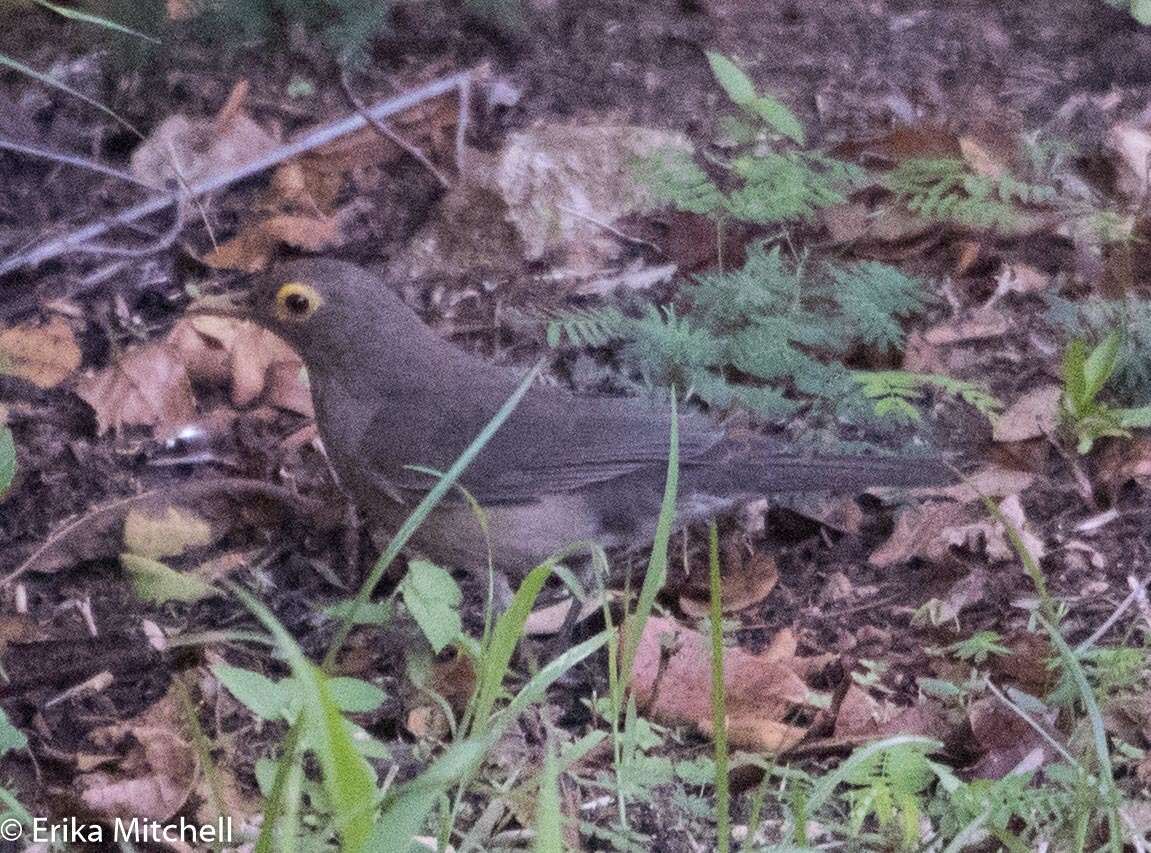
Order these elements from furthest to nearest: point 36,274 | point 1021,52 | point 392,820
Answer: point 1021,52
point 36,274
point 392,820

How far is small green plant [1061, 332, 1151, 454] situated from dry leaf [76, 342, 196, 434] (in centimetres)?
284

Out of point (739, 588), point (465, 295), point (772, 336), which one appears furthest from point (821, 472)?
point (465, 295)

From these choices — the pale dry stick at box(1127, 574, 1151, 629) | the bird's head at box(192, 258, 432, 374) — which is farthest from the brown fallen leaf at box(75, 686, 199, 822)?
the pale dry stick at box(1127, 574, 1151, 629)

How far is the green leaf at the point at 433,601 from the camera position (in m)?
3.68

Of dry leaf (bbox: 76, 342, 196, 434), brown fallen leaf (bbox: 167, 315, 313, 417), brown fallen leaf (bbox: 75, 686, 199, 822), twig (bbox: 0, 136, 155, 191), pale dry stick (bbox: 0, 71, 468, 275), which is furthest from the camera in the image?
twig (bbox: 0, 136, 155, 191)

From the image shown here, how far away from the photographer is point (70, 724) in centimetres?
386

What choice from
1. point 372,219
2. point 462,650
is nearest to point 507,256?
point 372,219

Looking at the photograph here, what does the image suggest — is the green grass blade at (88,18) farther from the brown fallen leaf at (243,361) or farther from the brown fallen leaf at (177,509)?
the brown fallen leaf at (177,509)

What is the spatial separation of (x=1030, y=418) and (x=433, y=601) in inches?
89.9

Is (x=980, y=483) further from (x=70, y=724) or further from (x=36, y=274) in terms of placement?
(x=36, y=274)

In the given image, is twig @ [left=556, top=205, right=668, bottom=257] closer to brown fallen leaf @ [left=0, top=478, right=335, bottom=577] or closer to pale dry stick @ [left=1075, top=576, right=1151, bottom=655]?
brown fallen leaf @ [left=0, top=478, right=335, bottom=577]

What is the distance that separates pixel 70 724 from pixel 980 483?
2765mm

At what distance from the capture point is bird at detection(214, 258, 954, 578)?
454cm

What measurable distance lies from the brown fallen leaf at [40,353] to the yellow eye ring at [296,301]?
101 cm
